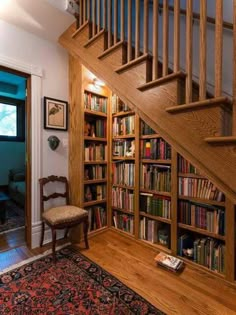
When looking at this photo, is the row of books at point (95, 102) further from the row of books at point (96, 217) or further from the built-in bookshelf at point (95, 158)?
the row of books at point (96, 217)

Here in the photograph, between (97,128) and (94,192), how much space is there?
2.90 ft

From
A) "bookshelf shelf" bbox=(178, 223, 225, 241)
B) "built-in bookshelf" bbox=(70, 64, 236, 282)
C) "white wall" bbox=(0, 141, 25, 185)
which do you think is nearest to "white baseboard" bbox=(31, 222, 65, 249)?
"built-in bookshelf" bbox=(70, 64, 236, 282)

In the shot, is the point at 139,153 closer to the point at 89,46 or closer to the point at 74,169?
the point at 74,169

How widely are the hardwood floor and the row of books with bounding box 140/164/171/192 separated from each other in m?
0.72

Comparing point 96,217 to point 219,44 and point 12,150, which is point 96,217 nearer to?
point 219,44

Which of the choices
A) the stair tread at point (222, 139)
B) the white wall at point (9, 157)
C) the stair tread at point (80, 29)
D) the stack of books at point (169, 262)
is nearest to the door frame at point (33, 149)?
the stair tread at point (80, 29)

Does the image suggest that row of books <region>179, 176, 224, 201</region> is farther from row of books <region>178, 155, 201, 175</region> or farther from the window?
the window

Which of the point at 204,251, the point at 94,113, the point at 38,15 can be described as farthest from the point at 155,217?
the point at 38,15

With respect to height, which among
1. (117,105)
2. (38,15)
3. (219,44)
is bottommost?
(219,44)

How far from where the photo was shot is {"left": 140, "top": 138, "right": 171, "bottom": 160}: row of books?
82.7 inches

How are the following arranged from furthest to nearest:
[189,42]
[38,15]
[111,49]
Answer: [38,15] < [111,49] < [189,42]

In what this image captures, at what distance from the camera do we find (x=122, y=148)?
259cm

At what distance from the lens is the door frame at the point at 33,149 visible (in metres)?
2.19

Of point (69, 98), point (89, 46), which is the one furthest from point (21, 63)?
point (89, 46)
